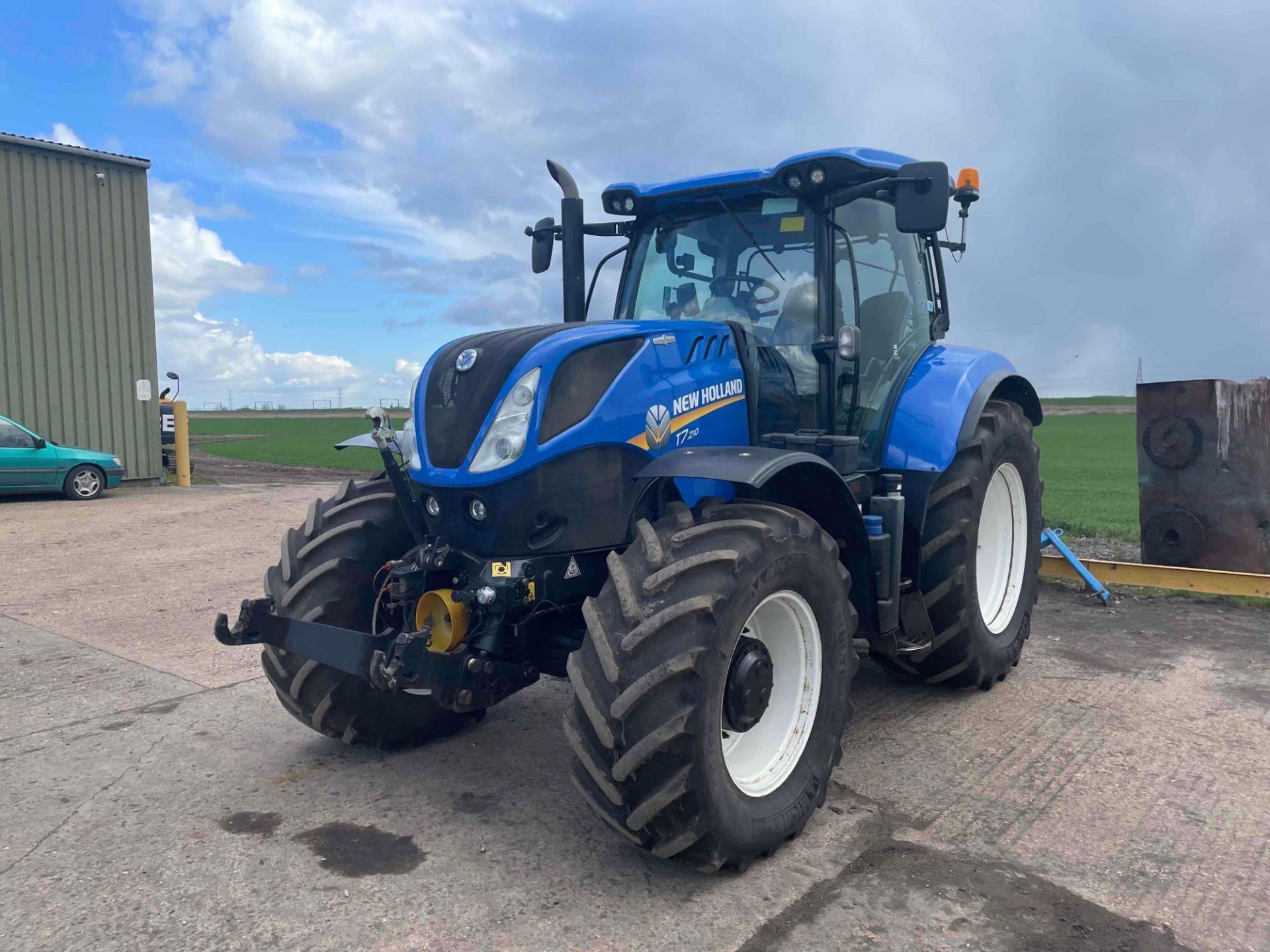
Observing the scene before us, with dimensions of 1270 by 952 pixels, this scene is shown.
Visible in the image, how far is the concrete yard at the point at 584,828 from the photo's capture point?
9.32ft

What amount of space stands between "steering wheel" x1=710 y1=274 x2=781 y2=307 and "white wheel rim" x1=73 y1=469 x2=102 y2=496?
1360cm

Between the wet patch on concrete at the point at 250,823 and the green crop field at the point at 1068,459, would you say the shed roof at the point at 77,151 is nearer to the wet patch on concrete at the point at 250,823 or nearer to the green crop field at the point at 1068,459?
the green crop field at the point at 1068,459

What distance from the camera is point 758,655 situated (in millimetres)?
3266

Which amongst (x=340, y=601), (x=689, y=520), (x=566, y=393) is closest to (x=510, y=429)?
Result: (x=566, y=393)

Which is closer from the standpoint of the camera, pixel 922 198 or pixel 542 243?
pixel 922 198

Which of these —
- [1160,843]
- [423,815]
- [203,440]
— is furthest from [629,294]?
[203,440]

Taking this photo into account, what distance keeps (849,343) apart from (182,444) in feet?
51.5

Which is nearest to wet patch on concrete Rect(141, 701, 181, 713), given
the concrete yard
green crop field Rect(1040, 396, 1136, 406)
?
the concrete yard

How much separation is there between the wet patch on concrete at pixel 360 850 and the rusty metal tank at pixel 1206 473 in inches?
237

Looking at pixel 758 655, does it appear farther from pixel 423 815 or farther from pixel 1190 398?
pixel 1190 398

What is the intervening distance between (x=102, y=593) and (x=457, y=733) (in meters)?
4.67

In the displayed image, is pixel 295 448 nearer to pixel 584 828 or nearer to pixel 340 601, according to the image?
pixel 340 601

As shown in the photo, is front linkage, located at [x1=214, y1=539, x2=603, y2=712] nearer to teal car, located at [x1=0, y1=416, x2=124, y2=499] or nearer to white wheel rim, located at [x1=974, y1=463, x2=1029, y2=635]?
white wheel rim, located at [x1=974, y1=463, x2=1029, y2=635]

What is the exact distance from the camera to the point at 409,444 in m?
3.83
